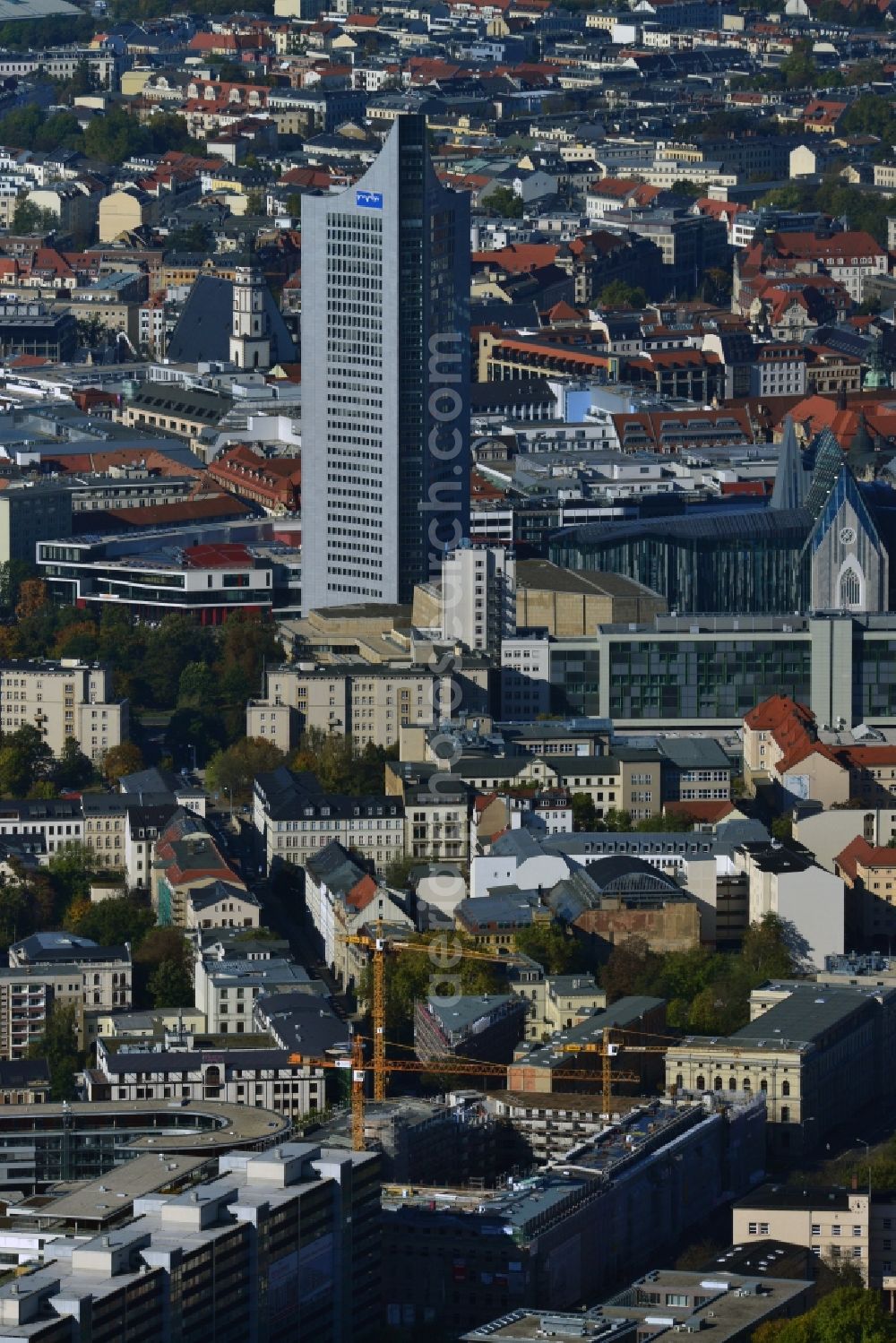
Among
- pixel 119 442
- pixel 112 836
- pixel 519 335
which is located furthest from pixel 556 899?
pixel 519 335

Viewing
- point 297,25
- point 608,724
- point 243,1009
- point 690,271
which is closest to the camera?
point 243,1009

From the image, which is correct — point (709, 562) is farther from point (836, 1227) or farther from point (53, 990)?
point (836, 1227)

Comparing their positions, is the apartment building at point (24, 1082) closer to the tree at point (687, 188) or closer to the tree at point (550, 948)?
the tree at point (550, 948)

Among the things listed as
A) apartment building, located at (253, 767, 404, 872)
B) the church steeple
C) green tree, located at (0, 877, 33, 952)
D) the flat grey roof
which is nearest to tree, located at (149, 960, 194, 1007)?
green tree, located at (0, 877, 33, 952)

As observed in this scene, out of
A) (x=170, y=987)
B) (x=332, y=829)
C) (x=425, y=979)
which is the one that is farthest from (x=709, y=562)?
(x=170, y=987)

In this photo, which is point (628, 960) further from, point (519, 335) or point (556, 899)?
point (519, 335)

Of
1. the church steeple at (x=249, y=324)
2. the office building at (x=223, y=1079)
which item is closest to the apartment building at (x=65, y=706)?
the office building at (x=223, y=1079)
